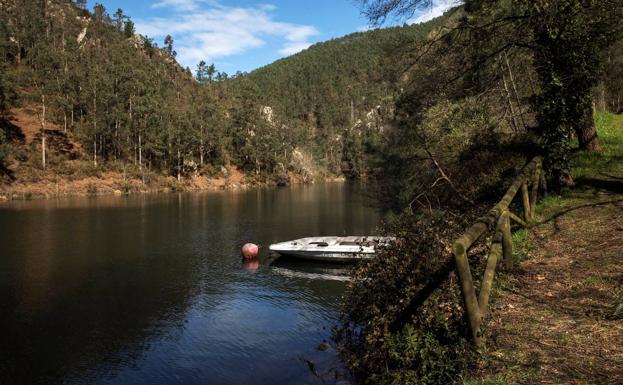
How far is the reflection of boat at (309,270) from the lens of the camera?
83.0ft

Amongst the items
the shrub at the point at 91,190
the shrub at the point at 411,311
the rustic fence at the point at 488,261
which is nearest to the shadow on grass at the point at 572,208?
the shrub at the point at 411,311

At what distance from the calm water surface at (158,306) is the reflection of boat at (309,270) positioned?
65mm

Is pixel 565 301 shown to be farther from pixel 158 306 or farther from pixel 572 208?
pixel 158 306

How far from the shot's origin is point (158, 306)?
19.8 meters

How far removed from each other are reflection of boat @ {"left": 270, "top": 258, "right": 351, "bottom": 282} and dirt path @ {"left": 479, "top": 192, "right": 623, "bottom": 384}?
1521cm

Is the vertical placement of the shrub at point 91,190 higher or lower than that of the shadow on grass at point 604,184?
lower

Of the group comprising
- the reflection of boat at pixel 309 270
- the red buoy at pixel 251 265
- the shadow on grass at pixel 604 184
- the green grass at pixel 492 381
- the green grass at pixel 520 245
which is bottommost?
the reflection of boat at pixel 309 270

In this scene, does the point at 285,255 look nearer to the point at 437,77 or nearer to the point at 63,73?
the point at 437,77

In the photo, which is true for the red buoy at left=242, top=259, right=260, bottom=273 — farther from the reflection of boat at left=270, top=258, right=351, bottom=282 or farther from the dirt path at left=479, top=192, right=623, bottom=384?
the dirt path at left=479, top=192, right=623, bottom=384

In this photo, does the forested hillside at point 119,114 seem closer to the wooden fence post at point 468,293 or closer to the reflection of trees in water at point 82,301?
the reflection of trees in water at point 82,301

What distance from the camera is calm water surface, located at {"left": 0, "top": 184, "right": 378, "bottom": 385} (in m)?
13.8

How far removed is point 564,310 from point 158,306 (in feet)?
56.1

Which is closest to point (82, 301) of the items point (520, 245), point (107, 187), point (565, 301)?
point (520, 245)

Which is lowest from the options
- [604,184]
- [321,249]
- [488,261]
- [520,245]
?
[321,249]
